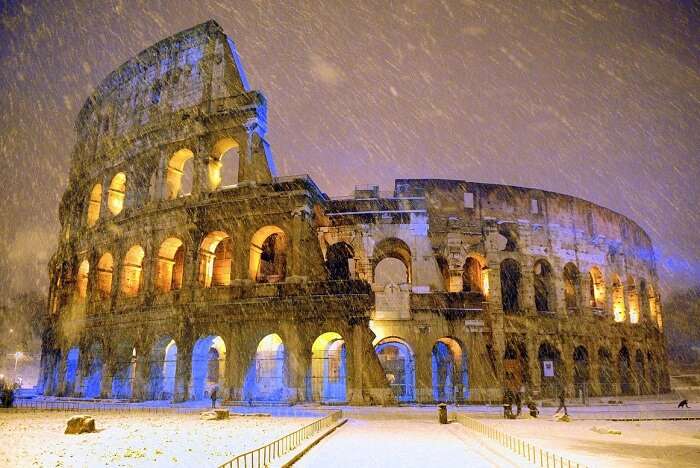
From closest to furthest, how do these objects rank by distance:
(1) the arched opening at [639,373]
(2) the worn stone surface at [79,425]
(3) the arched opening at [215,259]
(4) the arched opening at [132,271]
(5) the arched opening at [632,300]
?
(2) the worn stone surface at [79,425] < (3) the arched opening at [215,259] < (4) the arched opening at [132,271] < (1) the arched opening at [639,373] < (5) the arched opening at [632,300]

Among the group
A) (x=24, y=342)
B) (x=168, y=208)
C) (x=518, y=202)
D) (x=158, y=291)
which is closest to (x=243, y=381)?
(x=158, y=291)

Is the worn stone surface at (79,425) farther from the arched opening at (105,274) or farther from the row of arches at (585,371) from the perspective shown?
the row of arches at (585,371)

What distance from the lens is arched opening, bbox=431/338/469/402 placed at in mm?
21984

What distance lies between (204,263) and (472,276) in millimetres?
13581

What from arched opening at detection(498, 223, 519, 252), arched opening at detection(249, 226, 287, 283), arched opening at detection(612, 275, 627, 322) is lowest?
arched opening at detection(612, 275, 627, 322)

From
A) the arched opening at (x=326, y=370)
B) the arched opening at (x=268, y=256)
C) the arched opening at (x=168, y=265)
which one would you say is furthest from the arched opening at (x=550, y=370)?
the arched opening at (x=168, y=265)

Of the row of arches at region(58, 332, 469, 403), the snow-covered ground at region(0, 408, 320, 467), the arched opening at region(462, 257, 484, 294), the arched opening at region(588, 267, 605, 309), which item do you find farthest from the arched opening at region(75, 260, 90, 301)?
the arched opening at region(588, 267, 605, 309)

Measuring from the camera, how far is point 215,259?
81.7 ft

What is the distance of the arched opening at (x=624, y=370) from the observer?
28.8 metres

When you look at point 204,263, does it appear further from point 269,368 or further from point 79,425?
point 79,425

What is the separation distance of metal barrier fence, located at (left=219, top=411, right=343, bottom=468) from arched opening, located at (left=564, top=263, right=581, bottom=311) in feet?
61.7

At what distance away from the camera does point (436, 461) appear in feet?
28.2

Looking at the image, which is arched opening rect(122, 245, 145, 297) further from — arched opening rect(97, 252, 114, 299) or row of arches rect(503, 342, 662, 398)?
row of arches rect(503, 342, 662, 398)

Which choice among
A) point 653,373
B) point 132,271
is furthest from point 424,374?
point 653,373
